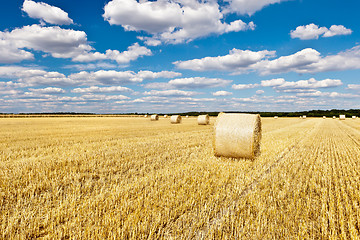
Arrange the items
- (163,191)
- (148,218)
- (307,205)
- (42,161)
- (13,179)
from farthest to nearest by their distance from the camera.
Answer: (42,161) < (13,179) < (163,191) < (307,205) < (148,218)

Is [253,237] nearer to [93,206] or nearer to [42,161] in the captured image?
[93,206]

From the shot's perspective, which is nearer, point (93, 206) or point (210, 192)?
point (93, 206)

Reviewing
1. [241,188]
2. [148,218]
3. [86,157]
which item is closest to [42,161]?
[86,157]

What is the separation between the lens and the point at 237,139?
28.0 ft

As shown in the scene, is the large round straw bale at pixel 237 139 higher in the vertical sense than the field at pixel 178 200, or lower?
higher

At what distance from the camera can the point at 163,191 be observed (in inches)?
188

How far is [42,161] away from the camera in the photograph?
734 centimetres

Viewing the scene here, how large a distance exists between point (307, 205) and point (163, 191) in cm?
281

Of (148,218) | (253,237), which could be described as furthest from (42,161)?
(253,237)

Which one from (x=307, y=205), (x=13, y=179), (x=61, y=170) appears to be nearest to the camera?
(x=307, y=205)

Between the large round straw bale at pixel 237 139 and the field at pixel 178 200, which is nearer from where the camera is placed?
the field at pixel 178 200

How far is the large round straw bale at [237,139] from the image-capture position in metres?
8.30

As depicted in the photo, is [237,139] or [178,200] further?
[237,139]

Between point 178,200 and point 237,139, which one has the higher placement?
point 237,139
